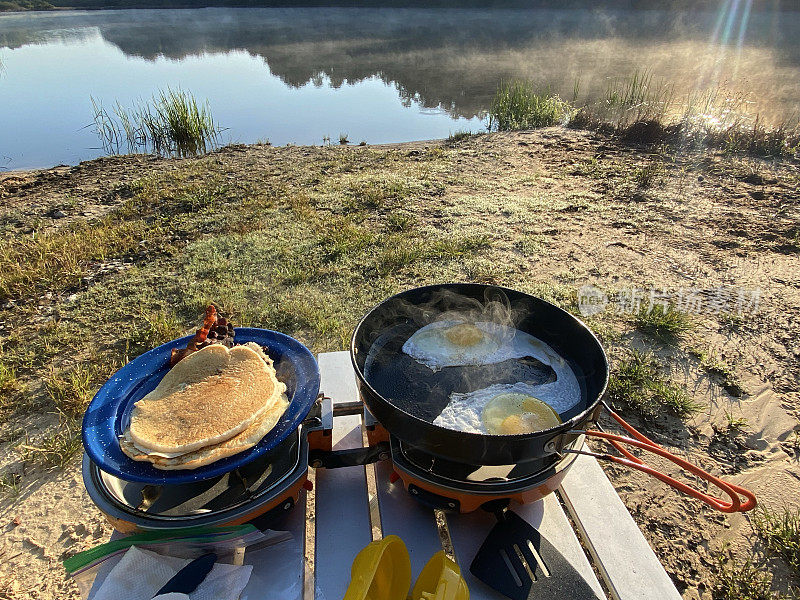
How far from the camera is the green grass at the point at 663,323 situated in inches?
141

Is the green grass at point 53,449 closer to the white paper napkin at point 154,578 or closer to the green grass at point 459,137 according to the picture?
the white paper napkin at point 154,578

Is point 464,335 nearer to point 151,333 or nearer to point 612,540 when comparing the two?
point 612,540

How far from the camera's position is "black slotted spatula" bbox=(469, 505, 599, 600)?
1.52m

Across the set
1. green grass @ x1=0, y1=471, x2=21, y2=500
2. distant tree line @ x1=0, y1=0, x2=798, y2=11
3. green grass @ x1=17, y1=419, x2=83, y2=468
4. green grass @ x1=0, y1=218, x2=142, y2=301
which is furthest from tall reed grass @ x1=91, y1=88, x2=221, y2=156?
distant tree line @ x1=0, y1=0, x2=798, y2=11

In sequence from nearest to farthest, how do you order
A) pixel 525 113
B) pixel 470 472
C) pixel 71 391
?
1. pixel 470 472
2. pixel 71 391
3. pixel 525 113

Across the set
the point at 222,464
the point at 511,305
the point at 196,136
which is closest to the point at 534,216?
the point at 511,305

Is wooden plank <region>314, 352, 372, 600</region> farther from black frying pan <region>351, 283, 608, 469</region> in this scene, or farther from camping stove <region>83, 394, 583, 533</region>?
black frying pan <region>351, 283, 608, 469</region>

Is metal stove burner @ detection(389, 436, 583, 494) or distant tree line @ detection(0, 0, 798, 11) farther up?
distant tree line @ detection(0, 0, 798, 11)

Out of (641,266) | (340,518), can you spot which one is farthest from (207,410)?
(641,266)

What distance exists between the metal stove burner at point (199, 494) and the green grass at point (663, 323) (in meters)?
2.99

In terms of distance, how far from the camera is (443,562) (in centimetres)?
145

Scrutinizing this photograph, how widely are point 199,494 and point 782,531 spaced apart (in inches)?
104

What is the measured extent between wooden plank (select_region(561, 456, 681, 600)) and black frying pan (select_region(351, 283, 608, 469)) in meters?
0.36

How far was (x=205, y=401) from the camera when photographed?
1.67m
